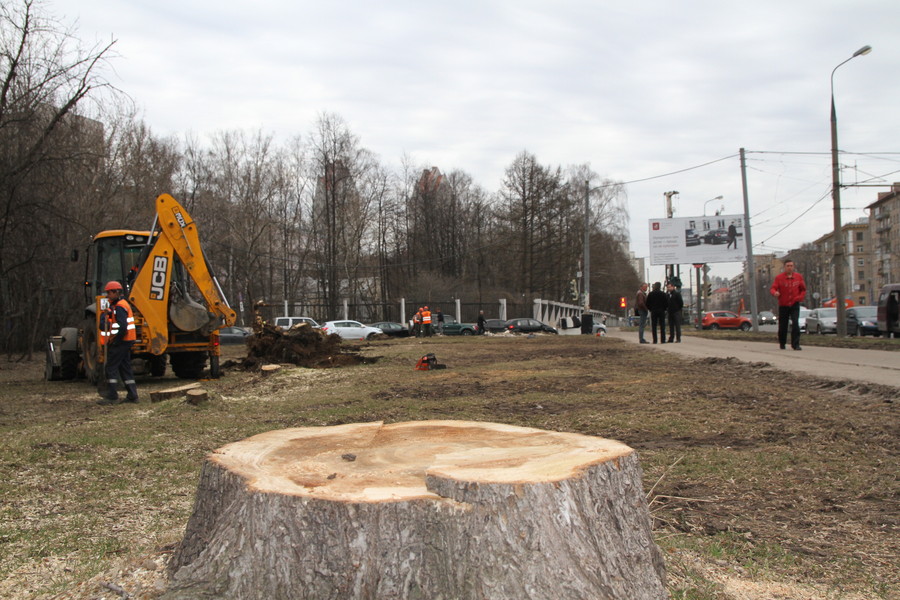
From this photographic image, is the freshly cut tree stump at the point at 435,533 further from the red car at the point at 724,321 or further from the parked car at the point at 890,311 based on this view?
the red car at the point at 724,321

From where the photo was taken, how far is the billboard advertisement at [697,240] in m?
46.3

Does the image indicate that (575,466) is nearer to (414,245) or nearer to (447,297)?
(447,297)

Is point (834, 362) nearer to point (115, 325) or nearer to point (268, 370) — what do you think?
point (268, 370)

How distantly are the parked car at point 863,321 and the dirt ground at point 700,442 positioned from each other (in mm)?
22844

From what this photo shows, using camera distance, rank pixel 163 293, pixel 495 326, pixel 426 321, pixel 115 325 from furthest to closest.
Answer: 1. pixel 495 326
2. pixel 426 321
3. pixel 163 293
4. pixel 115 325

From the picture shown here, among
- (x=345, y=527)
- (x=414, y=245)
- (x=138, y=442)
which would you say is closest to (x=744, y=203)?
(x=414, y=245)

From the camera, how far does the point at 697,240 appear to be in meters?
46.6

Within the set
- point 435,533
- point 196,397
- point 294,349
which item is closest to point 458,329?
point 294,349

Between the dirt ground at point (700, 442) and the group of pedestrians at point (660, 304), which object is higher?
the group of pedestrians at point (660, 304)

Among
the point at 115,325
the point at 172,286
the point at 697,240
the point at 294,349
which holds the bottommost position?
the point at 294,349

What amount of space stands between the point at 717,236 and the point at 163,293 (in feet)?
135

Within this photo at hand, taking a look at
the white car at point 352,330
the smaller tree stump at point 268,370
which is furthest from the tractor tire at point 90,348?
the white car at point 352,330

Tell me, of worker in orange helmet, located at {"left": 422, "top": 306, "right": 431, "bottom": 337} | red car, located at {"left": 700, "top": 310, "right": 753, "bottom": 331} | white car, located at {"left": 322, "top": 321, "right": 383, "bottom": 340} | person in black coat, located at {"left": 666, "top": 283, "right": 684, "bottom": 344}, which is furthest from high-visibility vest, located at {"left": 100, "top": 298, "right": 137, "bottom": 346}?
red car, located at {"left": 700, "top": 310, "right": 753, "bottom": 331}

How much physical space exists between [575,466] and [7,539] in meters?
3.16
